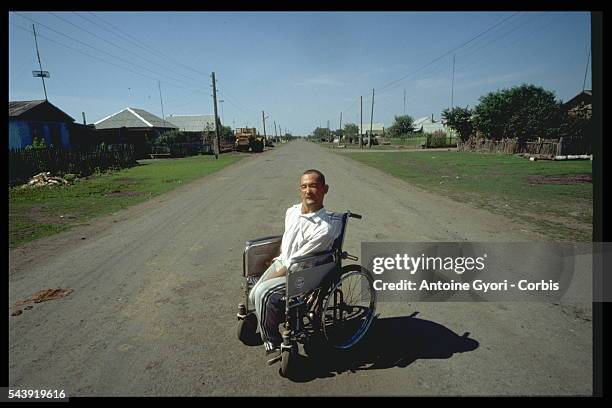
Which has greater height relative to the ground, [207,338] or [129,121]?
[129,121]

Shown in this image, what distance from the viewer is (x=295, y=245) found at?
2.64 m

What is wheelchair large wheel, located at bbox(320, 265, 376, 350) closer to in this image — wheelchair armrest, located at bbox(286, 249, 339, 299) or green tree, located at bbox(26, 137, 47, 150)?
wheelchair armrest, located at bbox(286, 249, 339, 299)

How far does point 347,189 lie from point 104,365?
8.72 meters

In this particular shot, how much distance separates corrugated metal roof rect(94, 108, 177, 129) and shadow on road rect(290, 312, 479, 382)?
37.8 metres

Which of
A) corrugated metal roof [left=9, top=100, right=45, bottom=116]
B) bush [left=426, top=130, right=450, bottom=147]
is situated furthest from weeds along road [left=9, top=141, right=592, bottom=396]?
bush [left=426, top=130, right=450, bottom=147]

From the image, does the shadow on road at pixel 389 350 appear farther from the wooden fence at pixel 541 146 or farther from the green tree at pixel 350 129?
the green tree at pixel 350 129

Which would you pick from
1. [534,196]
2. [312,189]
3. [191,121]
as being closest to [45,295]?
[312,189]

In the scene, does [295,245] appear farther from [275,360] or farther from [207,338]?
[207,338]

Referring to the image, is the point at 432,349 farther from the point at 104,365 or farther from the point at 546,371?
the point at 104,365

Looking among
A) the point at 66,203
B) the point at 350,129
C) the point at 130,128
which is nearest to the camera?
the point at 66,203

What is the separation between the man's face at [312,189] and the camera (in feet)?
8.59

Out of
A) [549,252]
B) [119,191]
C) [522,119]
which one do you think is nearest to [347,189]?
[549,252]

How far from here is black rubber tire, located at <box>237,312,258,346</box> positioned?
2.76 m

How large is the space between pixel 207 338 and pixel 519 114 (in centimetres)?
3394
